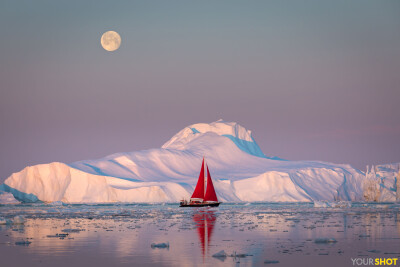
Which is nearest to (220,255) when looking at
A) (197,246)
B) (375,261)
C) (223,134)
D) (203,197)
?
(197,246)

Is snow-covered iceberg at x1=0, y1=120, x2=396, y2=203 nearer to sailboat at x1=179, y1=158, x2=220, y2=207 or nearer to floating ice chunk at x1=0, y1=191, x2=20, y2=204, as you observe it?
floating ice chunk at x1=0, y1=191, x2=20, y2=204

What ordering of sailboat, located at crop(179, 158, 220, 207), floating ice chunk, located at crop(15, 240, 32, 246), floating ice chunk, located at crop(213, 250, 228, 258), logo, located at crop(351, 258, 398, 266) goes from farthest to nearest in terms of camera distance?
sailboat, located at crop(179, 158, 220, 207) → floating ice chunk, located at crop(15, 240, 32, 246) → floating ice chunk, located at crop(213, 250, 228, 258) → logo, located at crop(351, 258, 398, 266)

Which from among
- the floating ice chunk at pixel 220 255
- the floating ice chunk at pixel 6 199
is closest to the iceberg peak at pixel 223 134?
the floating ice chunk at pixel 6 199

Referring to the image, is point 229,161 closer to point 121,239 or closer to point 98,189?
point 98,189

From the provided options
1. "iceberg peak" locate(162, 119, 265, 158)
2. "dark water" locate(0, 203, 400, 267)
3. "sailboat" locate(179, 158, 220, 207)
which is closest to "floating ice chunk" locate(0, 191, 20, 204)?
"sailboat" locate(179, 158, 220, 207)

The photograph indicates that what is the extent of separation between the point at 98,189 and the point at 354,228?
63259mm

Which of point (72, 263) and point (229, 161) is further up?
point (229, 161)

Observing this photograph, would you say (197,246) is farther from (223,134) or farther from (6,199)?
(223,134)

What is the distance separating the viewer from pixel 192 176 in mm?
103062

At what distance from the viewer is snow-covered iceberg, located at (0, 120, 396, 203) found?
3425 inches

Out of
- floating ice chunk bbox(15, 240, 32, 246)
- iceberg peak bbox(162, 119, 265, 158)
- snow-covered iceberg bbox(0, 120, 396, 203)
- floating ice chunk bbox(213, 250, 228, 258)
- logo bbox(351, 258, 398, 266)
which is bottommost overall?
logo bbox(351, 258, 398, 266)

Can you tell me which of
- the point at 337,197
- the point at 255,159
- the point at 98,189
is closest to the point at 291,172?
the point at 337,197

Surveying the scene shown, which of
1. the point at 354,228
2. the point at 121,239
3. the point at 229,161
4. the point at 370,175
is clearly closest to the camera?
the point at 121,239

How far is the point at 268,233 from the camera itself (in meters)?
24.9
